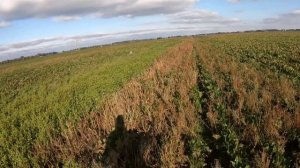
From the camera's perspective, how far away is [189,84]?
12.3 metres

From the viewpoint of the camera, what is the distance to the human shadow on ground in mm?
6141

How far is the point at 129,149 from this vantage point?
6664mm

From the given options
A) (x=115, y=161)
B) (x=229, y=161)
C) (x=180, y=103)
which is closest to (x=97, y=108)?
(x=180, y=103)

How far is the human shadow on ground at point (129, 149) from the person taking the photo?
242 inches

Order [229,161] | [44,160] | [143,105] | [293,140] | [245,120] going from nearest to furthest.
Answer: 1. [229,161]
2. [293,140]
3. [44,160]
4. [245,120]
5. [143,105]

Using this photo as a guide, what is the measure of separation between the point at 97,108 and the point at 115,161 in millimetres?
4494

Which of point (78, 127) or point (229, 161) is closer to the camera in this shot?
point (229, 161)

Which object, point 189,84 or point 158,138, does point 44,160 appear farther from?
point 189,84

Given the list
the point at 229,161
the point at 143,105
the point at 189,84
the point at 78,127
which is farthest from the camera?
the point at 189,84

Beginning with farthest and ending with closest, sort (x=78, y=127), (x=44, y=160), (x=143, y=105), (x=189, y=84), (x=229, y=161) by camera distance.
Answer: (x=189, y=84) < (x=143, y=105) < (x=78, y=127) < (x=44, y=160) < (x=229, y=161)

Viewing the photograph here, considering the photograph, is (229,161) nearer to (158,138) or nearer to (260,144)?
(260,144)

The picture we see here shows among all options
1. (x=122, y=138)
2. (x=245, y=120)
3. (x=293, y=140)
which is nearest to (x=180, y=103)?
(x=245, y=120)

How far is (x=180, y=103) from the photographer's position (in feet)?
31.5

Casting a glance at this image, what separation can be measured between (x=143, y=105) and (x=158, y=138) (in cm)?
239
